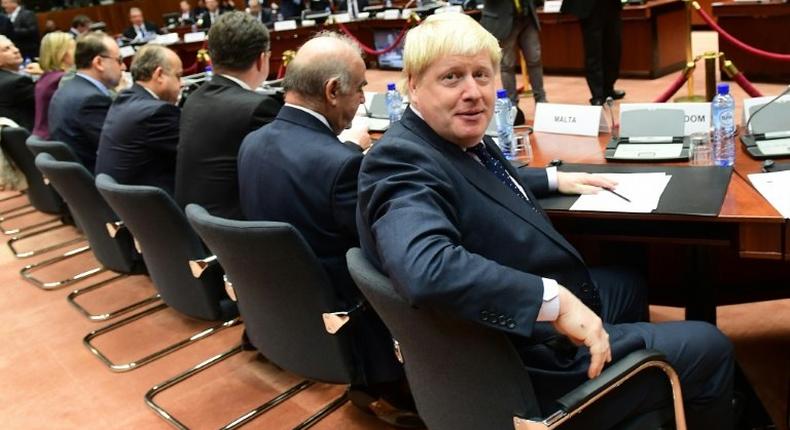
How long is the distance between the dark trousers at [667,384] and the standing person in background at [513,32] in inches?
152

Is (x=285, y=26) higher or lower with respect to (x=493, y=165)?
higher

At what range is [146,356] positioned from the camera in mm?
3166

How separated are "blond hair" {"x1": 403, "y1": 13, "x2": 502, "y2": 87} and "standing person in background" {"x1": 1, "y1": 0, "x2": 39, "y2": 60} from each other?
9.12 m

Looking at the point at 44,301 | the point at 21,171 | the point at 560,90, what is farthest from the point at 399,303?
the point at 560,90

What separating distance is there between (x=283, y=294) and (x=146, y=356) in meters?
1.50

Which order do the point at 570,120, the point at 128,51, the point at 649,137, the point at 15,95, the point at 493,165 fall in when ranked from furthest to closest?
the point at 128,51 → the point at 15,95 → the point at 570,120 → the point at 649,137 → the point at 493,165

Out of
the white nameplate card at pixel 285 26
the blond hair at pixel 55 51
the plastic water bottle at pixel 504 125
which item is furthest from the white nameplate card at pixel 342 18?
the plastic water bottle at pixel 504 125

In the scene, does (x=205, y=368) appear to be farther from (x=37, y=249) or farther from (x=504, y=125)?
(x=37, y=249)

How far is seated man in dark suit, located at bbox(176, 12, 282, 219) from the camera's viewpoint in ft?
8.55

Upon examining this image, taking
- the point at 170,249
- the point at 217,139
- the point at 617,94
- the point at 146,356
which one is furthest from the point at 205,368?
the point at 617,94

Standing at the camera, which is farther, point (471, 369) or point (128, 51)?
point (128, 51)

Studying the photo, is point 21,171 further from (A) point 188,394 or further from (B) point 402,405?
(B) point 402,405

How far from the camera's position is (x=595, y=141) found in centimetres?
258

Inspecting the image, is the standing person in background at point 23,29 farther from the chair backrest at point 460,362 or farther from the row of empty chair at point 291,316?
the chair backrest at point 460,362
